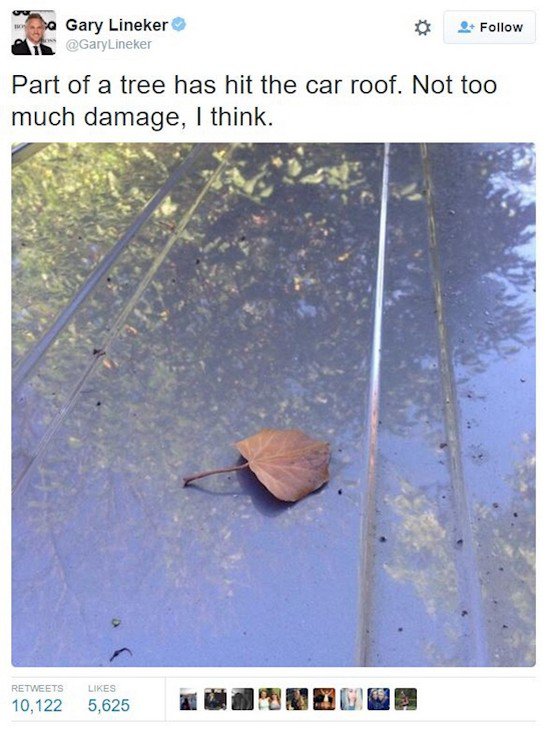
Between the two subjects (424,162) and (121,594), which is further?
(424,162)

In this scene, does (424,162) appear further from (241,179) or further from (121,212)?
(121,212)

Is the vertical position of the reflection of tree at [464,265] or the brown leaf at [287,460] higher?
the reflection of tree at [464,265]

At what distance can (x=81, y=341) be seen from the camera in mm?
947
